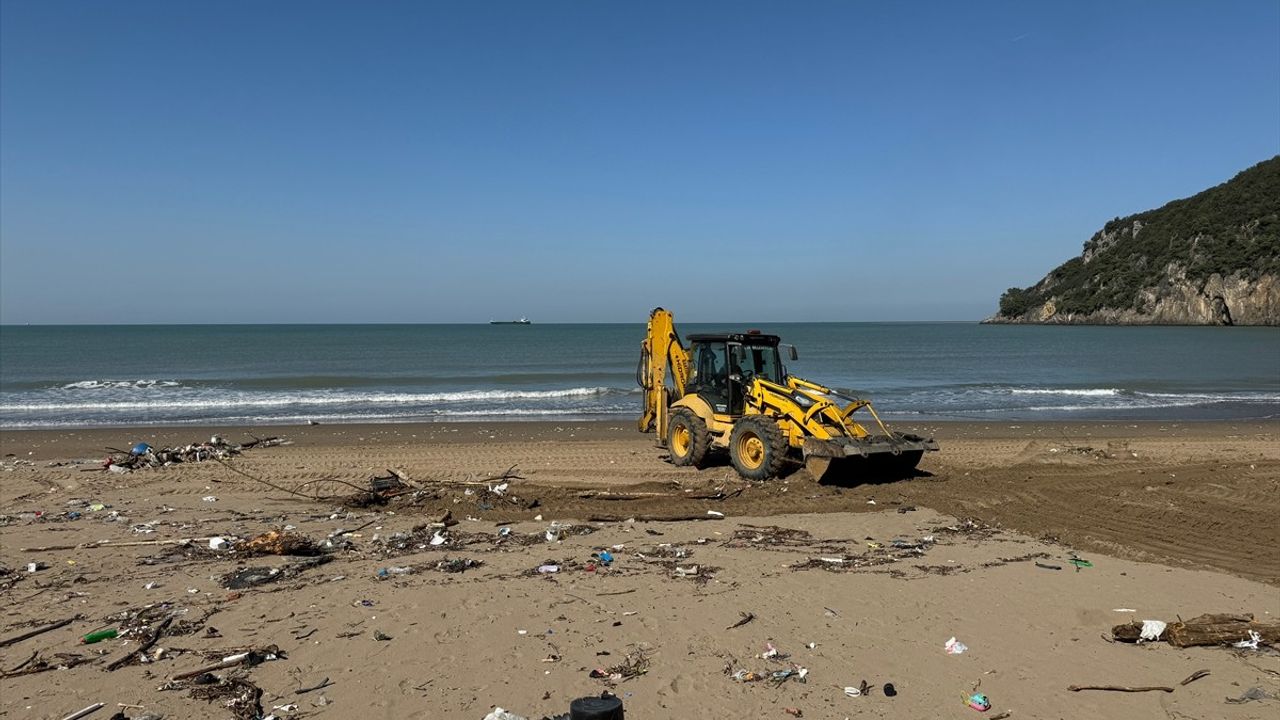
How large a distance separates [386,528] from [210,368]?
130ft

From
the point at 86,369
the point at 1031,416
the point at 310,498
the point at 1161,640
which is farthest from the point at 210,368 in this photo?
the point at 1161,640

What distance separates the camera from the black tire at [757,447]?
1135 centimetres

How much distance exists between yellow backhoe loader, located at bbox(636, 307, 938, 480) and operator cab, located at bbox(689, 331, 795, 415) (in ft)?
0.05

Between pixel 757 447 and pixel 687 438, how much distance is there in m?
1.83

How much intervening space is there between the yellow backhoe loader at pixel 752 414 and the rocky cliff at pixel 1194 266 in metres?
103

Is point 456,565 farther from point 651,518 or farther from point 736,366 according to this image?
point 736,366

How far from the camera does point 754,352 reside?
1276 cm

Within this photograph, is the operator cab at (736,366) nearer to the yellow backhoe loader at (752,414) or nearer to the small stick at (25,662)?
the yellow backhoe loader at (752,414)

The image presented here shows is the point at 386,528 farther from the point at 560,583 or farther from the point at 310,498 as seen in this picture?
the point at 560,583

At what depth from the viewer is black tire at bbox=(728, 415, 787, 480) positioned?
11352mm

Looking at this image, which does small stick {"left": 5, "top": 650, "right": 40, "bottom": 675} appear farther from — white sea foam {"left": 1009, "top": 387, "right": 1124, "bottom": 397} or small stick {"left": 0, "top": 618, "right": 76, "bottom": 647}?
white sea foam {"left": 1009, "top": 387, "right": 1124, "bottom": 397}

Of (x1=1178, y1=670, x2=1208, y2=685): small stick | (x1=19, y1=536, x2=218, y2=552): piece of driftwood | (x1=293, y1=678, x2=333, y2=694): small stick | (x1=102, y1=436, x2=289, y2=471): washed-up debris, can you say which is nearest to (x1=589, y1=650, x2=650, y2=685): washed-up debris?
(x1=293, y1=678, x2=333, y2=694): small stick

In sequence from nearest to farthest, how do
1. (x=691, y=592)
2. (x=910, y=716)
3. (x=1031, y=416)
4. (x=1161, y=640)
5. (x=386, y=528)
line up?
(x=910, y=716) < (x=1161, y=640) < (x=691, y=592) < (x=386, y=528) < (x=1031, y=416)

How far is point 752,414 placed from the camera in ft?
40.1
